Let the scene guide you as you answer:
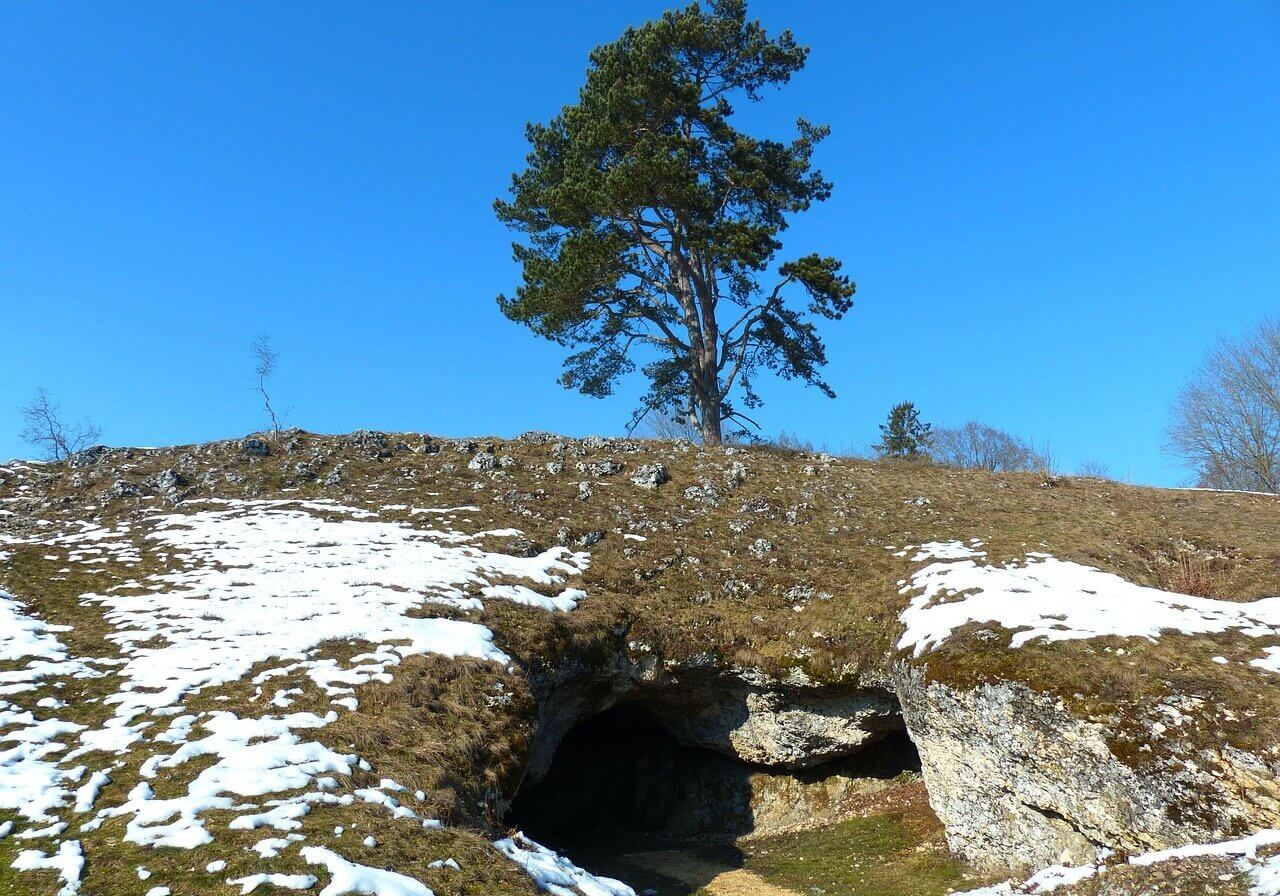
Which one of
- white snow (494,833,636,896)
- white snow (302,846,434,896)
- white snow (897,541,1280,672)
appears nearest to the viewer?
white snow (302,846,434,896)

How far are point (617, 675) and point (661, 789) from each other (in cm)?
463

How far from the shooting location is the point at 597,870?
1440 centimetres

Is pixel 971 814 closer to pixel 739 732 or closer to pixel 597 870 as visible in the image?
pixel 739 732

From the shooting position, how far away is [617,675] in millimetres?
15289

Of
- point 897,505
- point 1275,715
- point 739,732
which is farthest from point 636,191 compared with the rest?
point 1275,715

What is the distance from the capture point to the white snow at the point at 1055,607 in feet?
41.9

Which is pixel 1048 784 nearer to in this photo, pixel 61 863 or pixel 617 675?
pixel 617 675

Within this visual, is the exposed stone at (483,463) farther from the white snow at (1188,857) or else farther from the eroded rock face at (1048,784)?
the white snow at (1188,857)

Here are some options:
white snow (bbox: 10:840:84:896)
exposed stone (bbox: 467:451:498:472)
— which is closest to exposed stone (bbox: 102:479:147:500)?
exposed stone (bbox: 467:451:498:472)

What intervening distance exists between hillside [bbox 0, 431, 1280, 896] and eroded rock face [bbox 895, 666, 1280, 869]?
5 cm

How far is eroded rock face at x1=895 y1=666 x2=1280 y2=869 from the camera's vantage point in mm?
9922

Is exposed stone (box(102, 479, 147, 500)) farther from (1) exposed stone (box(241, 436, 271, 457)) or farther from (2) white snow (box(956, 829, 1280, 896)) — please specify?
(2) white snow (box(956, 829, 1280, 896))

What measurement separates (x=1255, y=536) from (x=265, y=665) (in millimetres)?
21287

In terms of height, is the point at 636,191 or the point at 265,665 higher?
the point at 636,191
